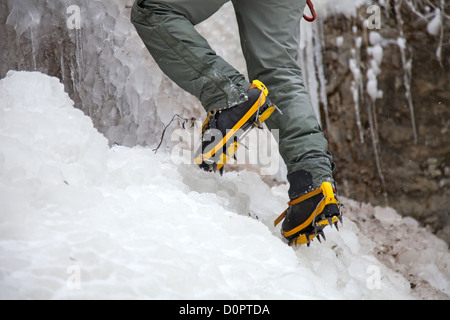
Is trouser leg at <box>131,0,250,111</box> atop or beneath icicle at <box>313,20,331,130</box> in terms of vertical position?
atop

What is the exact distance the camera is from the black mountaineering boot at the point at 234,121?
1811 millimetres

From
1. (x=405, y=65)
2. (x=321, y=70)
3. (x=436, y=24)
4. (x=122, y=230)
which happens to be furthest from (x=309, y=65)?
(x=122, y=230)

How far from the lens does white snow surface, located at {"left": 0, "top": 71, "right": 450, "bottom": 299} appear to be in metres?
1.27

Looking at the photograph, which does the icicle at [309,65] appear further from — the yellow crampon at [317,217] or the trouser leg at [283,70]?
the yellow crampon at [317,217]

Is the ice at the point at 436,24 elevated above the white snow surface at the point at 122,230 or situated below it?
above

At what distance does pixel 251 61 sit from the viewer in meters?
2.03

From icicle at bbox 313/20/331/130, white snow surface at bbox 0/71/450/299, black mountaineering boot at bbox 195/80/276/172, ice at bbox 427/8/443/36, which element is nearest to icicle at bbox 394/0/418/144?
ice at bbox 427/8/443/36

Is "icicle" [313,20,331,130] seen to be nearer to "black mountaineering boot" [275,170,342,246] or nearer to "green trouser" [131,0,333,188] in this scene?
→ "green trouser" [131,0,333,188]

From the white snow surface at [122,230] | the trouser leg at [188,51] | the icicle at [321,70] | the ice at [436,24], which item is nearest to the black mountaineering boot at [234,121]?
the trouser leg at [188,51]

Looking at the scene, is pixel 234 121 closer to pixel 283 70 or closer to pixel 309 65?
pixel 283 70

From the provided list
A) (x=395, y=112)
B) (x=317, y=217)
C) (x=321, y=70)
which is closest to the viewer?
(x=317, y=217)

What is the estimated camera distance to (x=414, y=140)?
3059 mm

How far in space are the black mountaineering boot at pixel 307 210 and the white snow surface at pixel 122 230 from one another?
0.35 ft

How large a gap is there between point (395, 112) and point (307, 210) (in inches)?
60.6
